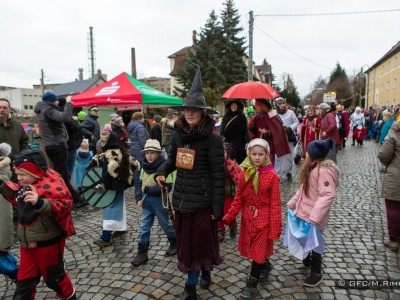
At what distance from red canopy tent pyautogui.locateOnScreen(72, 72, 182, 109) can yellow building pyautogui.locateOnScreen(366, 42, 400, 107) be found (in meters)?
40.5

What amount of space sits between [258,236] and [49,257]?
75.1 inches

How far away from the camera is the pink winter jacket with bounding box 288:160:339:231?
304 cm

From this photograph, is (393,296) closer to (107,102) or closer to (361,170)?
(361,170)

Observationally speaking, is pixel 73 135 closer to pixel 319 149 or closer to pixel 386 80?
pixel 319 149

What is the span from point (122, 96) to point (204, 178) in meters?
7.03

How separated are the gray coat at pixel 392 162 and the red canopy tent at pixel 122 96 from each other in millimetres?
6779

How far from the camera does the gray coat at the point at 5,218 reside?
3117 mm

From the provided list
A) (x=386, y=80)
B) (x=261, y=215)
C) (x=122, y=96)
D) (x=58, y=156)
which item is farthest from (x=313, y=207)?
(x=386, y=80)

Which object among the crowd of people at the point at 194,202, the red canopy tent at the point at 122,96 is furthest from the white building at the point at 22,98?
the crowd of people at the point at 194,202

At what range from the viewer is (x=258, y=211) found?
3066 mm

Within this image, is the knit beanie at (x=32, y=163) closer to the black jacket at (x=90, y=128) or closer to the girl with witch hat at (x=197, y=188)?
the girl with witch hat at (x=197, y=188)

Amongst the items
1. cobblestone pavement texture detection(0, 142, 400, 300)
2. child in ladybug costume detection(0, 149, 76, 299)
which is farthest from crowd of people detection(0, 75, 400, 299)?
cobblestone pavement texture detection(0, 142, 400, 300)

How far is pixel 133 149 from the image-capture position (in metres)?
7.09

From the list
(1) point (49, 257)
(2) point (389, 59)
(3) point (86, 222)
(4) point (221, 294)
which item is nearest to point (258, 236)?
(4) point (221, 294)
